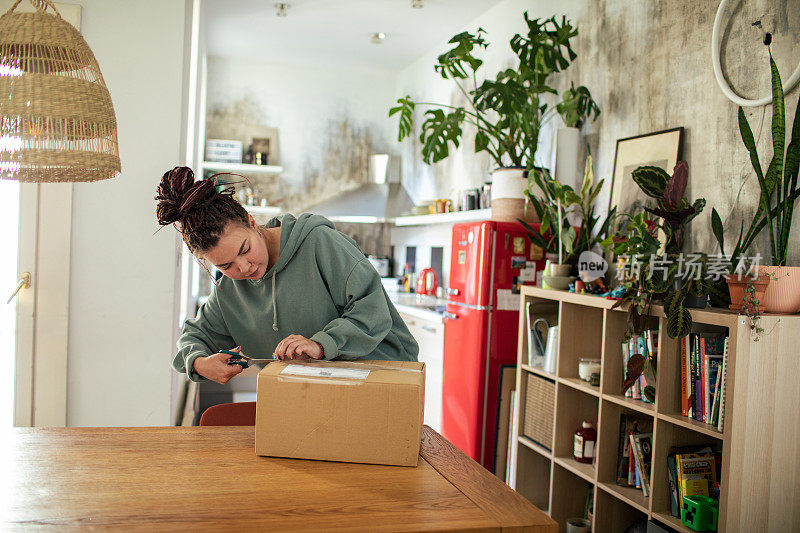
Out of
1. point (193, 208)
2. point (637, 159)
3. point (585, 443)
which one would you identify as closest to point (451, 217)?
point (637, 159)

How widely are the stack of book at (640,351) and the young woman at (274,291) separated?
3.97 feet

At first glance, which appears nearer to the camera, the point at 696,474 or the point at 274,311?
the point at 274,311

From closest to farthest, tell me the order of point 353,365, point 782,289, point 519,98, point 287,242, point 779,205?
point 353,365 < point 287,242 < point 782,289 < point 779,205 < point 519,98

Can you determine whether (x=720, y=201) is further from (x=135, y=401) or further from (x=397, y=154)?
(x=397, y=154)

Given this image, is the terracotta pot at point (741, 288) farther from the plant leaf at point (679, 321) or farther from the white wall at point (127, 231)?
the white wall at point (127, 231)

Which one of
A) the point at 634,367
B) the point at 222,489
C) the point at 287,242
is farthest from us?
the point at 634,367

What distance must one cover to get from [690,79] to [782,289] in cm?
118

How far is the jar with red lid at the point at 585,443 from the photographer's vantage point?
9.60 ft

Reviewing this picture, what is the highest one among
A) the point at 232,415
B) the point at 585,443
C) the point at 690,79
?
the point at 690,79

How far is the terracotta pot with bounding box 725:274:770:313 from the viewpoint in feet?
6.73

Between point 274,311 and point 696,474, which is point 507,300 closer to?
point 696,474

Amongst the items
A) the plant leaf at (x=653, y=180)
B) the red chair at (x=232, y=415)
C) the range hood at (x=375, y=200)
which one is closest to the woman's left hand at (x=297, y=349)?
the red chair at (x=232, y=415)

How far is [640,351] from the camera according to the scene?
8.50 ft

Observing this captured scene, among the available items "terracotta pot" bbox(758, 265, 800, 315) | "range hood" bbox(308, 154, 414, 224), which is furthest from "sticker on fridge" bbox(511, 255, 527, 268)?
"range hood" bbox(308, 154, 414, 224)
